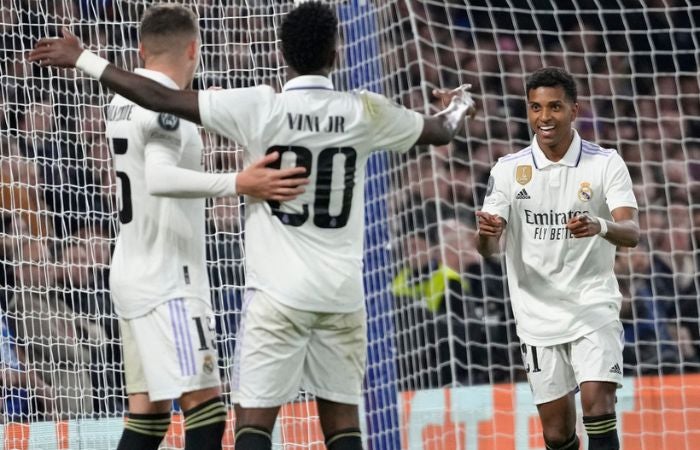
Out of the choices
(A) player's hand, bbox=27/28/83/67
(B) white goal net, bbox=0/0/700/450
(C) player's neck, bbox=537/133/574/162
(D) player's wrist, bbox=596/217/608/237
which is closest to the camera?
(A) player's hand, bbox=27/28/83/67

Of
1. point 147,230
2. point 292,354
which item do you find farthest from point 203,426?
point 147,230

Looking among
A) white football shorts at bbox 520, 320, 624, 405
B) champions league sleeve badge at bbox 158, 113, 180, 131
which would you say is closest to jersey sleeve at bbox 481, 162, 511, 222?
white football shorts at bbox 520, 320, 624, 405

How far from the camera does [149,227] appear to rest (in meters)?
4.82

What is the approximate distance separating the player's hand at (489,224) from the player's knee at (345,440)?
1080 millimetres

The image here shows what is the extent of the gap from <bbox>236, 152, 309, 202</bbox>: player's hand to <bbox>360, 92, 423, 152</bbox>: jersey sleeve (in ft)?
1.18

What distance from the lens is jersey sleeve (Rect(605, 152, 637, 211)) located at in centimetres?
554

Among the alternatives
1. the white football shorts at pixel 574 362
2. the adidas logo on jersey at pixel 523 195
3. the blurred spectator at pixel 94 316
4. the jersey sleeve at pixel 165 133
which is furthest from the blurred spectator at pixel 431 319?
the jersey sleeve at pixel 165 133

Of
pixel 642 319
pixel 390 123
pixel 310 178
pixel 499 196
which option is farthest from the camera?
pixel 642 319

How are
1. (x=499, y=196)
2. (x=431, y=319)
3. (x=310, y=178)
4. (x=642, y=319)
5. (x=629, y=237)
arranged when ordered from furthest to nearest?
(x=642, y=319)
(x=431, y=319)
(x=499, y=196)
(x=629, y=237)
(x=310, y=178)

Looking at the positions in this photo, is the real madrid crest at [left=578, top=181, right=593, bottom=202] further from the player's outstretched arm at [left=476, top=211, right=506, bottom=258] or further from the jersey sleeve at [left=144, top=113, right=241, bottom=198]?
the jersey sleeve at [left=144, top=113, right=241, bottom=198]

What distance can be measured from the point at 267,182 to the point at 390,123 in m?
0.52

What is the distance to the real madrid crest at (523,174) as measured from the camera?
5770 mm

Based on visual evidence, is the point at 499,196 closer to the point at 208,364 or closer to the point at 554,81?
the point at 554,81

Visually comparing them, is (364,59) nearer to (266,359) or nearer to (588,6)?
(266,359)
